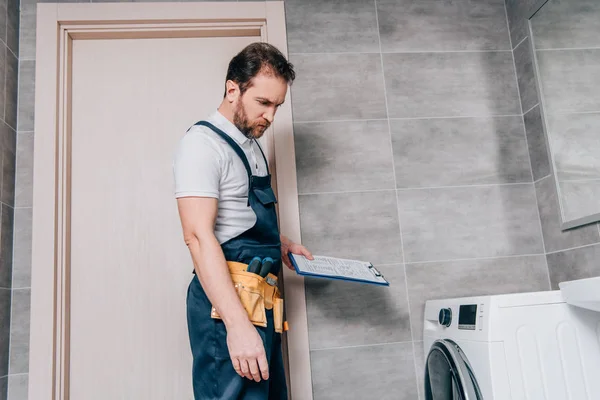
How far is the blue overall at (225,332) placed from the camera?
125cm

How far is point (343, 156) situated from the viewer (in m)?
2.01

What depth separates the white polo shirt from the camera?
48.9 inches

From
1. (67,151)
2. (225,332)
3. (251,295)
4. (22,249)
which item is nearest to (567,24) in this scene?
(251,295)

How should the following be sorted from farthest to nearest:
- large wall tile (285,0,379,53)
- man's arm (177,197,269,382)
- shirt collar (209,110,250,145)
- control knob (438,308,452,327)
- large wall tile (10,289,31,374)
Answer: large wall tile (285,0,379,53) < large wall tile (10,289,31,374) < control knob (438,308,452,327) < shirt collar (209,110,250,145) < man's arm (177,197,269,382)

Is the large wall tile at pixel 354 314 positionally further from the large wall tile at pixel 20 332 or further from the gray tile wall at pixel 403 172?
the large wall tile at pixel 20 332

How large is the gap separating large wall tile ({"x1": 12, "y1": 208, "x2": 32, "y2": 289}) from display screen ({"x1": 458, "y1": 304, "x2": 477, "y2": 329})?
149 centimetres

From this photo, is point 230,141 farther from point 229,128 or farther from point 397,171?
point 397,171

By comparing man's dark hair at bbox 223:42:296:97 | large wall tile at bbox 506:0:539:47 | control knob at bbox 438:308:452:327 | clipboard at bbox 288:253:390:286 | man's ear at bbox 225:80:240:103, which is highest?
large wall tile at bbox 506:0:539:47

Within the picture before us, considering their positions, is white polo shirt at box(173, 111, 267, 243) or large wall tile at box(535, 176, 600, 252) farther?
large wall tile at box(535, 176, 600, 252)

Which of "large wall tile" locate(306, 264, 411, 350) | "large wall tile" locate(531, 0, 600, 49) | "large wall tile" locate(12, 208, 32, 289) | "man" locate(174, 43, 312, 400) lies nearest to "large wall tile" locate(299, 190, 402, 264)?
"large wall tile" locate(306, 264, 411, 350)

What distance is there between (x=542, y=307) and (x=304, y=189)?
36.2 inches

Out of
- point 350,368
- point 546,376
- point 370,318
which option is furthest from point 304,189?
point 546,376

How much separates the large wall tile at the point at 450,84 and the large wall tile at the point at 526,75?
0.03 metres

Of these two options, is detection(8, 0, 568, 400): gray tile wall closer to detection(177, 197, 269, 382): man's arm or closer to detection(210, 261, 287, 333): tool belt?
detection(210, 261, 287, 333): tool belt
